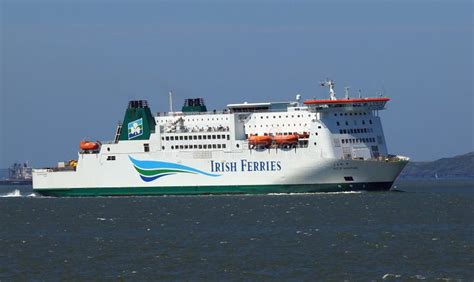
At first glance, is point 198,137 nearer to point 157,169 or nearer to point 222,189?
point 157,169

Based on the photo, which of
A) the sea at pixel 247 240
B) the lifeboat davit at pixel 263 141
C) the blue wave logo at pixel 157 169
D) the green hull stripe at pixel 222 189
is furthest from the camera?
the blue wave logo at pixel 157 169

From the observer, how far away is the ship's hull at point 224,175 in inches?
2638

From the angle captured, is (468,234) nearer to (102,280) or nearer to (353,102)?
(102,280)

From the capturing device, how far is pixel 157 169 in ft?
233

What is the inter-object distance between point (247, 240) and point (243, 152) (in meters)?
26.8

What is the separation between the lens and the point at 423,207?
56906 mm

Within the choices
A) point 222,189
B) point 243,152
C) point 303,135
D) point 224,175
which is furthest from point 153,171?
point 303,135

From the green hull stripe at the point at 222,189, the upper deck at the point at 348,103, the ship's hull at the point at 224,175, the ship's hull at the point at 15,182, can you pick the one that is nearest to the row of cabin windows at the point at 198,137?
the ship's hull at the point at 224,175

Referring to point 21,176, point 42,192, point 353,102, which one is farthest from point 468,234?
point 21,176

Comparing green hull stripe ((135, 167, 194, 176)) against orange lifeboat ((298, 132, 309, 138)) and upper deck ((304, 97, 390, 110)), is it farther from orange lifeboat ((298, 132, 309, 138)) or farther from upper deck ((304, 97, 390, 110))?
upper deck ((304, 97, 390, 110))

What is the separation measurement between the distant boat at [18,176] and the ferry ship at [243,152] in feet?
315

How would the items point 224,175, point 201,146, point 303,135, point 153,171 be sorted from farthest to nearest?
point 153,171
point 201,146
point 224,175
point 303,135

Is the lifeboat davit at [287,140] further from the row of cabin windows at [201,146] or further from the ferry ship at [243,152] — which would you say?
the row of cabin windows at [201,146]

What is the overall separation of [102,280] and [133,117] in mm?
39635
